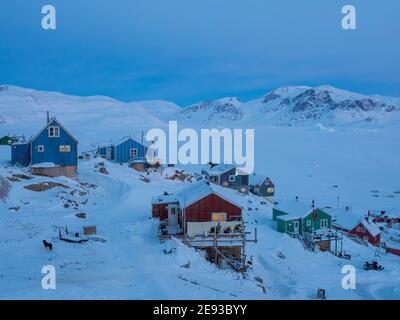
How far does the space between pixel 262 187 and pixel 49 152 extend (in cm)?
2784

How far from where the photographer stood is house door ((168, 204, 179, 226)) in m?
27.5

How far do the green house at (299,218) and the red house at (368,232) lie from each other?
6.89 meters

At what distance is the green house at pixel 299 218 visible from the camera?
116 feet

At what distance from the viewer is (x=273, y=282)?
2405cm

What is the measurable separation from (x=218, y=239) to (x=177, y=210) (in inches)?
173

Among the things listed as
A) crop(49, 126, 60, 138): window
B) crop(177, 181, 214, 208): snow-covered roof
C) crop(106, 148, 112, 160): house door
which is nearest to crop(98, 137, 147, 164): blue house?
crop(106, 148, 112, 160): house door

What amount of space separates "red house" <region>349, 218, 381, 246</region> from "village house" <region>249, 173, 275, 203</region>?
14.3m

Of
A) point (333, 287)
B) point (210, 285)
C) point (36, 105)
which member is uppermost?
point (36, 105)

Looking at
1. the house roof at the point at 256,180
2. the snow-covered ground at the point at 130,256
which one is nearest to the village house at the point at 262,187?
the house roof at the point at 256,180
